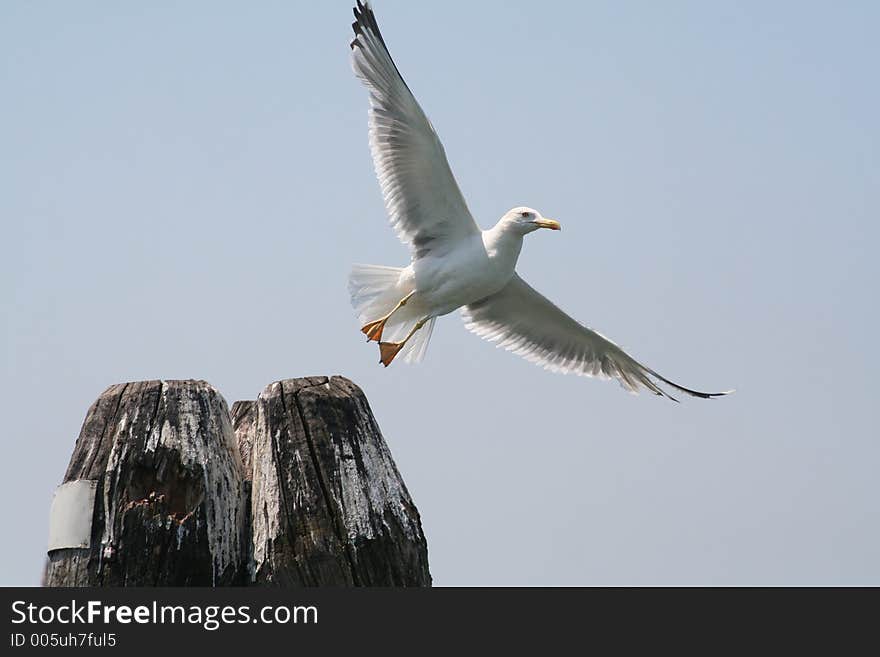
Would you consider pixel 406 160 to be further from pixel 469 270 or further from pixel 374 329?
pixel 374 329

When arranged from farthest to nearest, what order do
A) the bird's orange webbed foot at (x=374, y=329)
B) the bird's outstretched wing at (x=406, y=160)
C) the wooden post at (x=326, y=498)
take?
the bird's orange webbed foot at (x=374, y=329) → the bird's outstretched wing at (x=406, y=160) → the wooden post at (x=326, y=498)

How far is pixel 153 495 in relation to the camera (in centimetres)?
477

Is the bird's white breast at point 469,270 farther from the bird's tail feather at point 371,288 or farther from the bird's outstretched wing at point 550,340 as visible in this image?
the bird's outstretched wing at point 550,340

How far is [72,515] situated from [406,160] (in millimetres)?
4253

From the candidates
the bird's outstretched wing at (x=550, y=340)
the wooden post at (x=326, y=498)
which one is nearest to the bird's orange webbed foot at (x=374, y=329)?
the bird's outstretched wing at (x=550, y=340)

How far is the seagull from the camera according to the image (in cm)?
805

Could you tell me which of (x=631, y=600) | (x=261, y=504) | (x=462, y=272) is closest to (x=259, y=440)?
(x=261, y=504)

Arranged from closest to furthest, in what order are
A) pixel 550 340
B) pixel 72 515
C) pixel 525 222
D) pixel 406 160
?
pixel 72 515
pixel 406 160
pixel 525 222
pixel 550 340

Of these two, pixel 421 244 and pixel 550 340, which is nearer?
pixel 421 244

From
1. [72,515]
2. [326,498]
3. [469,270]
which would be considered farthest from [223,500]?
[469,270]

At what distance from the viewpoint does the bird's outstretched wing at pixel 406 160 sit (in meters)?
8.00

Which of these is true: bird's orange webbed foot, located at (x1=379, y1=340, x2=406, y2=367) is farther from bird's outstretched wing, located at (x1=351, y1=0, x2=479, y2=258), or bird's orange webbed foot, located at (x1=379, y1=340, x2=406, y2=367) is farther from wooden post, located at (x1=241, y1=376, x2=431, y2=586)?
wooden post, located at (x1=241, y1=376, x2=431, y2=586)

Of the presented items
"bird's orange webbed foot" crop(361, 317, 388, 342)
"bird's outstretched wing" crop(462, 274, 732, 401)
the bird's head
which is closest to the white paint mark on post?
"bird's orange webbed foot" crop(361, 317, 388, 342)

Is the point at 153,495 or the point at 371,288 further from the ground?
the point at 371,288
